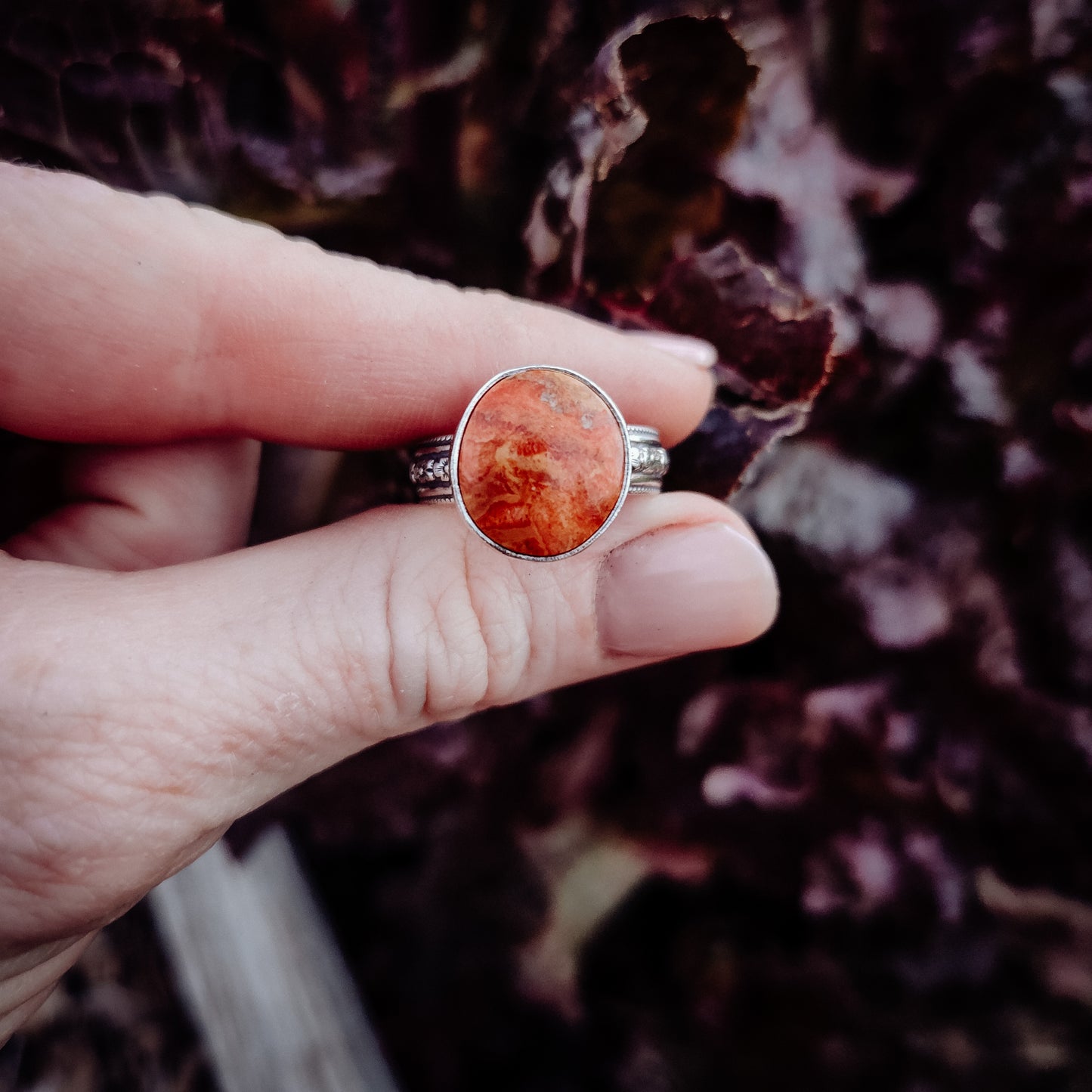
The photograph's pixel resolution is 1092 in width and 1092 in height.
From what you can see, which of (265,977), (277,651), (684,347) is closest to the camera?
(277,651)

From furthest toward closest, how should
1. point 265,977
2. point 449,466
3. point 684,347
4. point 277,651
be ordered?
point 265,977, point 684,347, point 449,466, point 277,651

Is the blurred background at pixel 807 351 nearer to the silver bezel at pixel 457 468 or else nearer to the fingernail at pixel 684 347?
the fingernail at pixel 684 347

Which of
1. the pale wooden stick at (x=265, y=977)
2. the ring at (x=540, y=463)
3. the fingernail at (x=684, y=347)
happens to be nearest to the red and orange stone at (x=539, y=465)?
the ring at (x=540, y=463)

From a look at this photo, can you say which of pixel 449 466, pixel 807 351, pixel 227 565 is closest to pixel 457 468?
pixel 449 466

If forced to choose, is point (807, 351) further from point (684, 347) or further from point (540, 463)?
point (540, 463)

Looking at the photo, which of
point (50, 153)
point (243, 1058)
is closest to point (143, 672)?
point (50, 153)

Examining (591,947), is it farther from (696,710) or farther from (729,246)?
(729,246)

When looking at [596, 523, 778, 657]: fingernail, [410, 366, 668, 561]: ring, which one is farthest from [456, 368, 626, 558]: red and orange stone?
[596, 523, 778, 657]: fingernail
